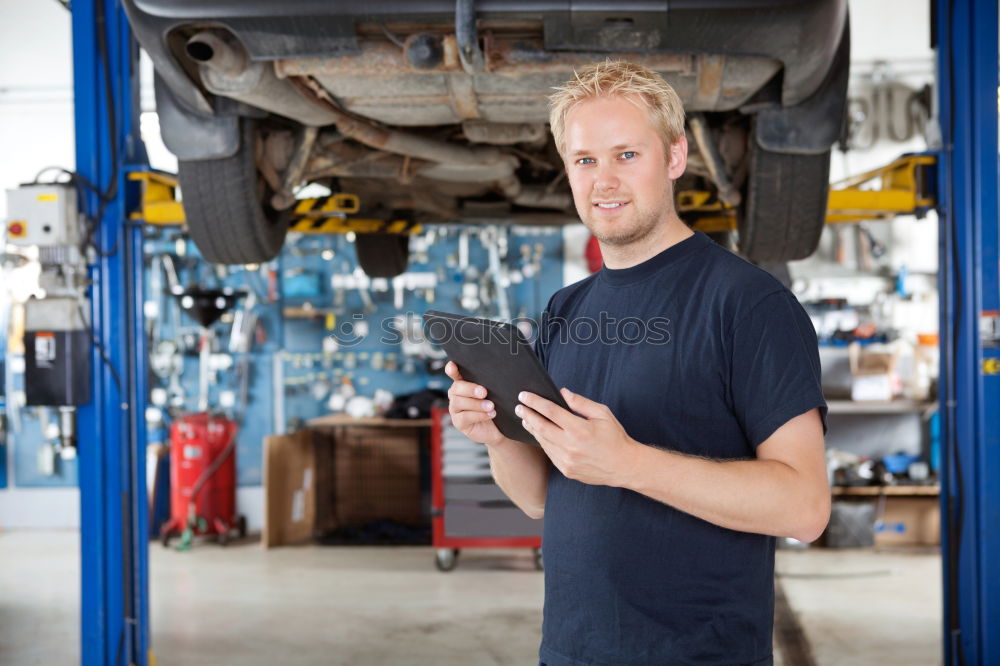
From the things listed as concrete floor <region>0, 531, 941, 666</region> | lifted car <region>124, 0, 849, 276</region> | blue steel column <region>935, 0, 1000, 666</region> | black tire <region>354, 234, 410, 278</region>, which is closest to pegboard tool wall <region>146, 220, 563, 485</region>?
concrete floor <region>0, 531, 941, 666</region>

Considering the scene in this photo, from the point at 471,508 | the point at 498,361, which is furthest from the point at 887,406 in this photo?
the point at 498,361

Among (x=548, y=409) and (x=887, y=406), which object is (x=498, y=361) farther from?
(x=887, y=406)

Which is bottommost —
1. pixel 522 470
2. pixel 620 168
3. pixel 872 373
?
pixel 872 373

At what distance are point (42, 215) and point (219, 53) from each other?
1197mm

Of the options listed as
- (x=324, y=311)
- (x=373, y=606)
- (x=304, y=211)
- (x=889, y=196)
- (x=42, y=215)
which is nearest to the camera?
(x=42, y=215)

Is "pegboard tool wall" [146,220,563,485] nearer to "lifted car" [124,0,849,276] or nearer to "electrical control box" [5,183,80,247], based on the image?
"lifted car" [124,0,849,276]

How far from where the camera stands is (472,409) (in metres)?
1.33

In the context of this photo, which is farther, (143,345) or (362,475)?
(362,475)

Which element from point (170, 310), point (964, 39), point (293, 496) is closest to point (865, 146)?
point (964, 39)

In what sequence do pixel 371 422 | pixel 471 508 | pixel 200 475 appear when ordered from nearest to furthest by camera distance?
pixel 471 508
pixel 371 422
pixel 200 475

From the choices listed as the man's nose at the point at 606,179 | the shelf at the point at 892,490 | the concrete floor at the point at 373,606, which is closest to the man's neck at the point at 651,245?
the man's nose at the point at 606,179

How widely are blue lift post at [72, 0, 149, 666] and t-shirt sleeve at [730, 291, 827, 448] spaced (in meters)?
2.67

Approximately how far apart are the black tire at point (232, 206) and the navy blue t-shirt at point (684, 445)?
188 centimetres

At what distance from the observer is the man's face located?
1262mm
